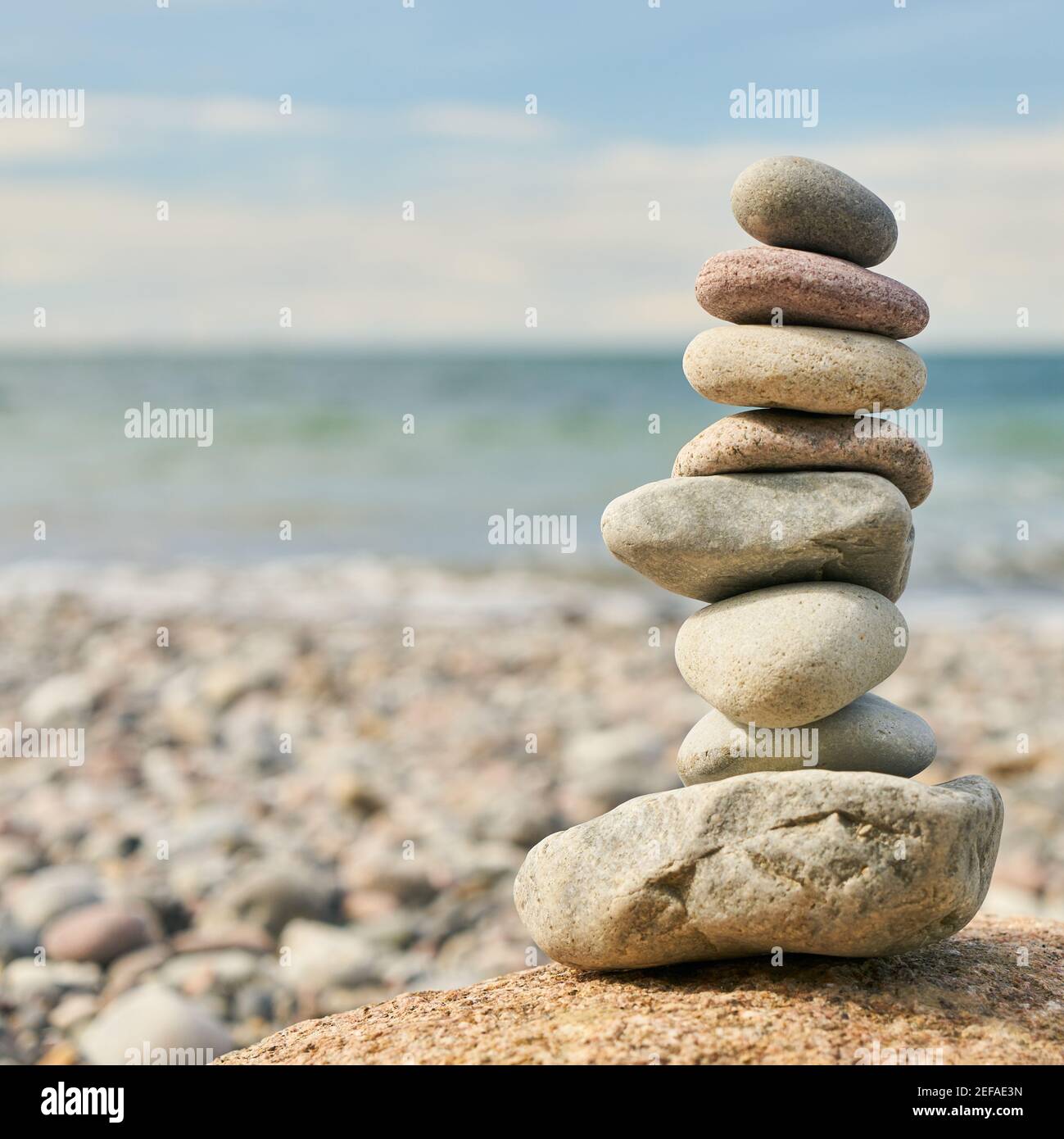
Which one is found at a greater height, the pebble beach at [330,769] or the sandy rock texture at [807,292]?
the sandy rock texture at [807,292]

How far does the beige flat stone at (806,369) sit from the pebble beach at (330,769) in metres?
2.66

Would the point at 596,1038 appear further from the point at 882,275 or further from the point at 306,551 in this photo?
the point at 306,551

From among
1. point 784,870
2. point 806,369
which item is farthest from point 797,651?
point 806,369

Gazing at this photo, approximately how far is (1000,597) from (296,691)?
7551 millimetres

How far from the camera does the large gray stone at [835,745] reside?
11.7 ft

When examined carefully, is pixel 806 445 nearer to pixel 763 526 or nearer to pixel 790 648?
pixel 763 526

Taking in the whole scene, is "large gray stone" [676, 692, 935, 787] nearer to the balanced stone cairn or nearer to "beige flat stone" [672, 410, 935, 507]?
the balanced stone cairn

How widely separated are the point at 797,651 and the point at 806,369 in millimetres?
833

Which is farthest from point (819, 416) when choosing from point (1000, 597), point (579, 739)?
point (1000, 597)

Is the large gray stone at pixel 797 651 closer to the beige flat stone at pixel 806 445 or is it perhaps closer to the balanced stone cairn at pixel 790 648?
the balanced stone cairn at pixel 790 648

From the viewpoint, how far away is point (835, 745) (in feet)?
11.7

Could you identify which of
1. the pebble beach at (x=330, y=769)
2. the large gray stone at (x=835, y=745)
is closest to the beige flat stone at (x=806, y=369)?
the large gray stone at (x=835, y=745)

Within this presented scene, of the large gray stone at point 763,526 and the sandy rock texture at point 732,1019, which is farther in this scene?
the large gray stone at point 763,526
